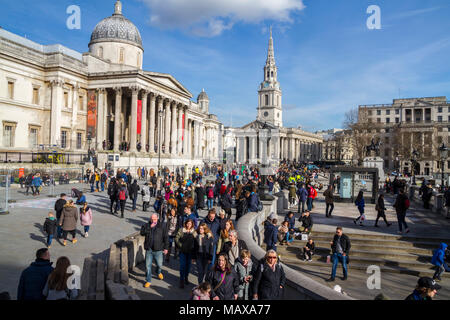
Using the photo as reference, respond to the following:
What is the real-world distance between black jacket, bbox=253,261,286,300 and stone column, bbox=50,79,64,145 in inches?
1321

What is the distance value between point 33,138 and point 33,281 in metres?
33.2

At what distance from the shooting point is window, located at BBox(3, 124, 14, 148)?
97.9 feet

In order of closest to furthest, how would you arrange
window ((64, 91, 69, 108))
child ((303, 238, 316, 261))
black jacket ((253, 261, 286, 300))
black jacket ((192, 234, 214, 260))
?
black jacket ((253, 261, 286, 300)) → black jacket ((192, 234, 214, 260)) → child ((303, 238, 316, 261)) → window ((64, 91, 69, 108))

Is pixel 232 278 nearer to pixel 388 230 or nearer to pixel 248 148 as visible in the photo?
pixel 388 230

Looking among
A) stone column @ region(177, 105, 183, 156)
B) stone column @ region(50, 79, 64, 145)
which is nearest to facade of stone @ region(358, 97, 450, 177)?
stone column @ region(177, 105, 183, 156)

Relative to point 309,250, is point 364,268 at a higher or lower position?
lower

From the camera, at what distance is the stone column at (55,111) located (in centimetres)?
3294

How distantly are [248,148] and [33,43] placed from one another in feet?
256

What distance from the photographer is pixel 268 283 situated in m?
4.96

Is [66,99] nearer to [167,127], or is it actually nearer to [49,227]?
[167,127]

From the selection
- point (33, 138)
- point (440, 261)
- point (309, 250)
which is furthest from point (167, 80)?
point (440, 261)

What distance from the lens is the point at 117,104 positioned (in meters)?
35.2

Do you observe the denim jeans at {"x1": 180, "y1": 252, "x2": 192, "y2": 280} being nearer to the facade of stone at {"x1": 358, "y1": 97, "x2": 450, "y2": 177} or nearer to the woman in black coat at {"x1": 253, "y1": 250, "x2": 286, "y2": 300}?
the woman in black coat at {"x1": 253, "y1": 250, "x2": 286, "y2": 300}
